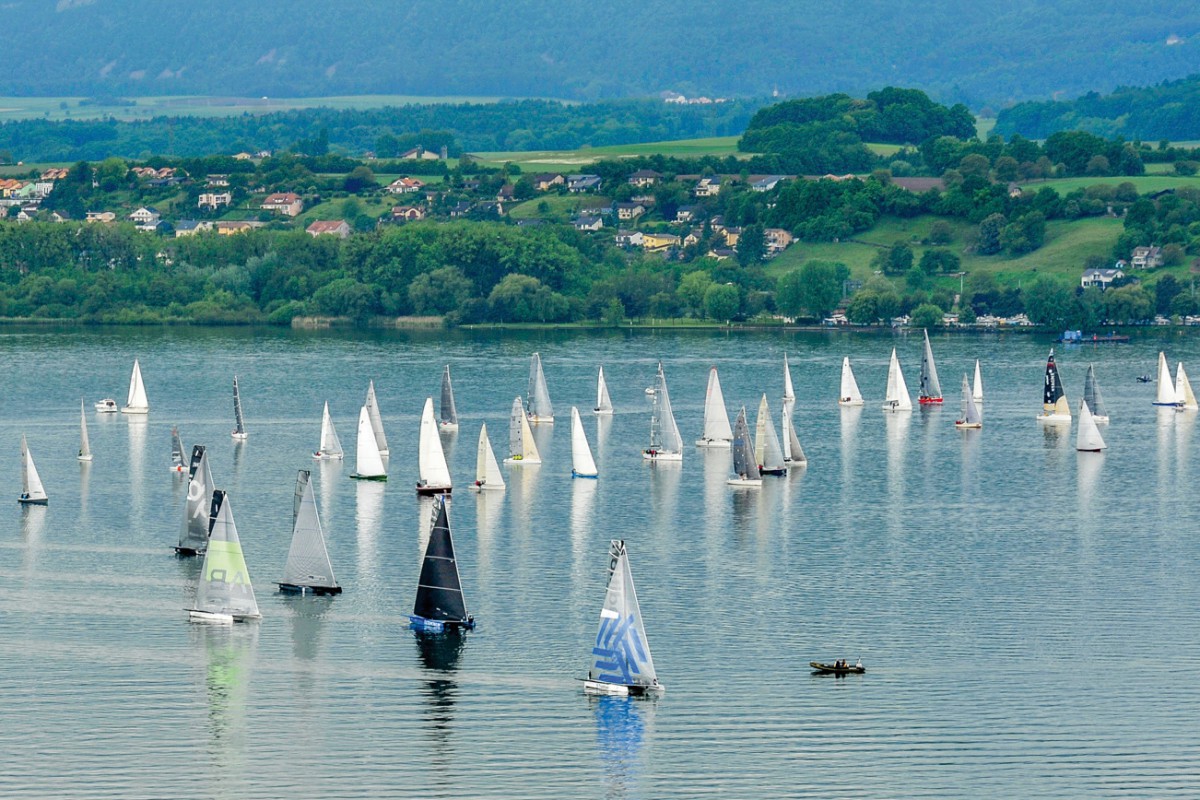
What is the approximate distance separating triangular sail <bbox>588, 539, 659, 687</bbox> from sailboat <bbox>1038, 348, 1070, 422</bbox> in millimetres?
75709

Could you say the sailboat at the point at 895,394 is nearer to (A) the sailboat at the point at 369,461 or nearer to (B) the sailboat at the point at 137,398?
(B) the sailboat at the point at 137,398

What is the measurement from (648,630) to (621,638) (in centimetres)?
936

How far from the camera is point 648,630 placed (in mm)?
67500

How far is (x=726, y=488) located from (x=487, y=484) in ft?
37.0

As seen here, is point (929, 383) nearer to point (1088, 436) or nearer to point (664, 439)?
point (1088, 436)

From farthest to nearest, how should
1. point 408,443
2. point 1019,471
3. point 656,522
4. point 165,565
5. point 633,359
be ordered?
point 633,359 < point 408,443 < point 1019,471 < point 656,522 < point 165,565

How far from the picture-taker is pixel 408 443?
117062 mm

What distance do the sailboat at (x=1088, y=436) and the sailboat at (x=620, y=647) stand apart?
61530 mm

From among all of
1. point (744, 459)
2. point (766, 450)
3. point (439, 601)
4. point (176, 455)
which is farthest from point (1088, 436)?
point (439, 601)

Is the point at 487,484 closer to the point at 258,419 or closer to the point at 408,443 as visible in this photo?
the point at 408,443

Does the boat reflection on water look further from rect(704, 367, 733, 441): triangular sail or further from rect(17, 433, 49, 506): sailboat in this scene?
rect(704, 367, 733, 441): triangular sail

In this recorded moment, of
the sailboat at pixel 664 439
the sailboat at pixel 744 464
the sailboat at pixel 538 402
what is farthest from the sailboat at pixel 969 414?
the sailboat at pixel 744 464

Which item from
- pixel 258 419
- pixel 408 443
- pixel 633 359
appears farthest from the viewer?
pixel 633 359

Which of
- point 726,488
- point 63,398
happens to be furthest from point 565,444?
point 63,398
